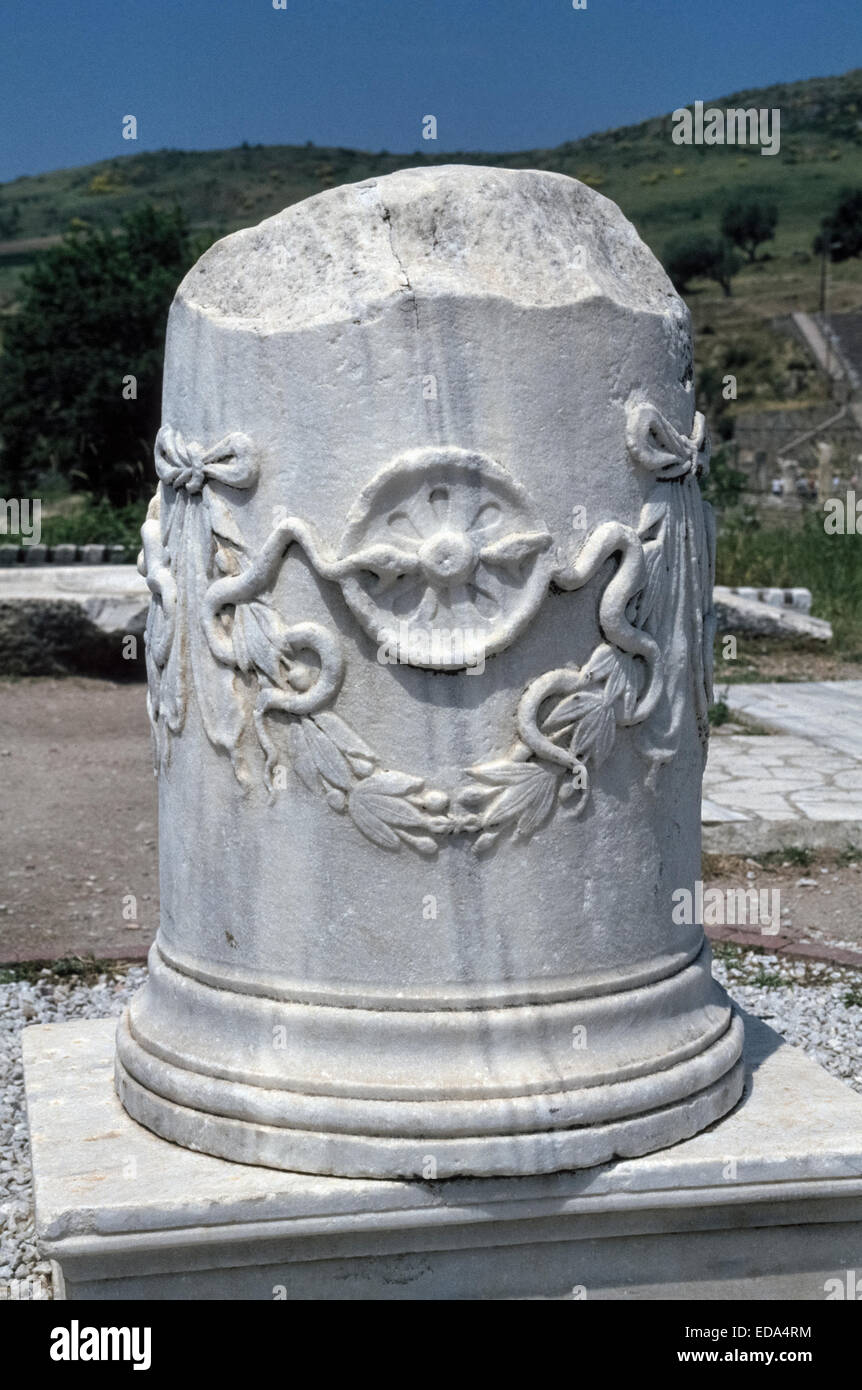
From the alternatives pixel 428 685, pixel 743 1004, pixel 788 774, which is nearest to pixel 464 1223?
pixel 428 685

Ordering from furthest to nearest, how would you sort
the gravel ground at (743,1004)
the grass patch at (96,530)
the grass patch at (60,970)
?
the grass patch at (96,530), the grass patch at (60,970), the gravel ground at (743,1004)

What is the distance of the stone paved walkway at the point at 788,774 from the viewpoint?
20.8 ft

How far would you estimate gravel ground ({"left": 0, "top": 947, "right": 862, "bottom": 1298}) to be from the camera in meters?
4.12

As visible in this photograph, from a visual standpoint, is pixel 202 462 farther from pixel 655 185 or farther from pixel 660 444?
pixel 655 185

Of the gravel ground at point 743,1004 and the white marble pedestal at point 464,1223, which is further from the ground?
the white marble pedestal at point 464,1223

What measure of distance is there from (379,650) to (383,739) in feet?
0.52

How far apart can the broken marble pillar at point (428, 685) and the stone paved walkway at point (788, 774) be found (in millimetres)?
3608

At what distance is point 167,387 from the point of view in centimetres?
296

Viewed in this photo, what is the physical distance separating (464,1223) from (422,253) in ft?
5.65

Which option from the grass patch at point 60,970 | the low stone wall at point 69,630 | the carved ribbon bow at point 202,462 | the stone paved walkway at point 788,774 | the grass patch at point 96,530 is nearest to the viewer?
the carved ribbon bow at point 202,462

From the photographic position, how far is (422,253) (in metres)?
2.70

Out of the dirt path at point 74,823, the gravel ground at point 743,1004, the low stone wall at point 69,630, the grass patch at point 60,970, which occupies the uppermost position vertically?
the low stone wall at point 69,630

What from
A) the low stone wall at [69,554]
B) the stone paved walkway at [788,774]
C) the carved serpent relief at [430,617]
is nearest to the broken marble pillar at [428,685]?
the carved serpent relief at [430,617]

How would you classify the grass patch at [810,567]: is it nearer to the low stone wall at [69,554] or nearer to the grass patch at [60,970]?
the low stone wall at [69,554]
